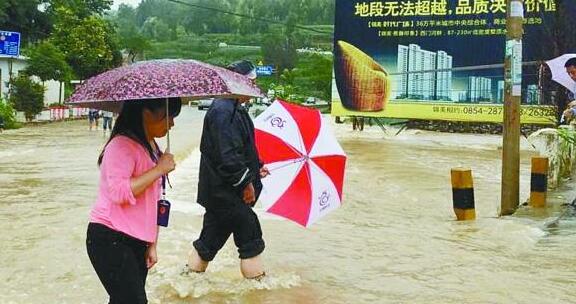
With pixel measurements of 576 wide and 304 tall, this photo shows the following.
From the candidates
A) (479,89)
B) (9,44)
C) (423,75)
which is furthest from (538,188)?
(9,44)

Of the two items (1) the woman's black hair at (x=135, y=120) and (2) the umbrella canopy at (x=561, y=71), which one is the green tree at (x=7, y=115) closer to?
(2) the umbrella canopy at (x=561, y=71)

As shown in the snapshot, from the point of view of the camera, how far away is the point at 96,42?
4412 cm

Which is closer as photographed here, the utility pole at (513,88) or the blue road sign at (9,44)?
the utility pole at (513,88)

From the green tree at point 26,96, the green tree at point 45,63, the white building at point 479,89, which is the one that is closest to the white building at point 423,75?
the white building at point 479,89

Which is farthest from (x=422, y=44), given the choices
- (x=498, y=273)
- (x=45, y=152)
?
(x=498, y=273)

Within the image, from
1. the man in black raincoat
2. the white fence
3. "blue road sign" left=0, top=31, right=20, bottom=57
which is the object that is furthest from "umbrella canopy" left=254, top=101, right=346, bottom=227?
the white fence

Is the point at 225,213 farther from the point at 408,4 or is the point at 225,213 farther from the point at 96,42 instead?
the point at 96,42

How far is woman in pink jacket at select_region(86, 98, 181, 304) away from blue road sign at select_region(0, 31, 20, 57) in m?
32.4

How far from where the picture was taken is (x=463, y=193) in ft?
28.2

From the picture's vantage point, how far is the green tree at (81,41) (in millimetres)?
43438

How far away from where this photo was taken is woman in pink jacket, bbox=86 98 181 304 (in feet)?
11.1

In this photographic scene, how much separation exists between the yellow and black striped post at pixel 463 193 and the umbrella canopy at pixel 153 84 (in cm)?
524

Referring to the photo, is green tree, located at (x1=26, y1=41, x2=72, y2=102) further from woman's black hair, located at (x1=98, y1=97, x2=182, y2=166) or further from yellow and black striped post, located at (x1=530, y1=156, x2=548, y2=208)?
woman's black hair, located at (x1=98, y1=97, x2=182, y2=166)

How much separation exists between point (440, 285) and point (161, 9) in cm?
13941
